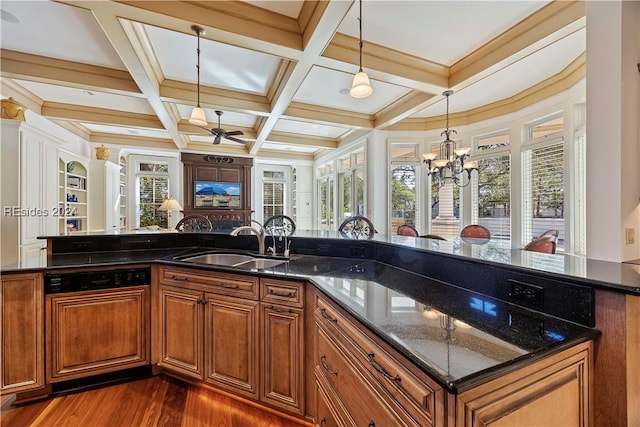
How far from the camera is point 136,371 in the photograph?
2.29 m

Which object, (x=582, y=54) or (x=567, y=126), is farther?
(x=567, y=126)

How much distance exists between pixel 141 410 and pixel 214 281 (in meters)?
0.97

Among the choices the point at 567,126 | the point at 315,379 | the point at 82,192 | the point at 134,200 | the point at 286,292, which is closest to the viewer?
the point at 315,379

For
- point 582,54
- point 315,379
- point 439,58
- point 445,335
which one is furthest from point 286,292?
point 582,54

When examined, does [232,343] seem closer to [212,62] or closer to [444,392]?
[444,392]

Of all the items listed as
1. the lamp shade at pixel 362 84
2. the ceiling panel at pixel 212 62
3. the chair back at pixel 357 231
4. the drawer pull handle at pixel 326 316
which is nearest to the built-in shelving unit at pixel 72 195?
the ceiling panel at pixel 212 62

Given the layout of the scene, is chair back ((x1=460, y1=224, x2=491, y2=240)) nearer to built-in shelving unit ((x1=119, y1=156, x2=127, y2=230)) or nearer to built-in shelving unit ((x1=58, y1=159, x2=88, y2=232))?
built-in shelving unit ((x1=58, y1=159, x2=88, y2=232))

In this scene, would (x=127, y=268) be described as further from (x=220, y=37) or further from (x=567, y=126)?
(x=567, y=126)

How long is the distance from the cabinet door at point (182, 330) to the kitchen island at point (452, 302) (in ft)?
0.75

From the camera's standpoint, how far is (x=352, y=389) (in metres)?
1.17

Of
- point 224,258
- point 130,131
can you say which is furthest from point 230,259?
point 130,131

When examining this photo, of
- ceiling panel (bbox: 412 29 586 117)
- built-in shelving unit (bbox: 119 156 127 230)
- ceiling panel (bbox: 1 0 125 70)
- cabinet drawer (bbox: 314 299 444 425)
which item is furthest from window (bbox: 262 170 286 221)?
cabinet drawer (bbox: 314 299 444 425)

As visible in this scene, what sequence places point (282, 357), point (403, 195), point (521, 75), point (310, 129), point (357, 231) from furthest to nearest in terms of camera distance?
point (310, 129) → point (403, 195) → point (521, 75) → point (357, 231) → point (282, 357)

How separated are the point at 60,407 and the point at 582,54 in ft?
19.4
